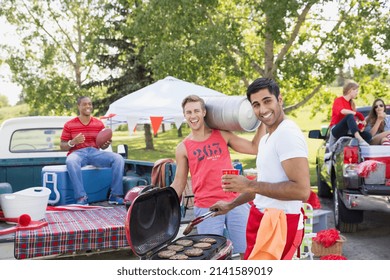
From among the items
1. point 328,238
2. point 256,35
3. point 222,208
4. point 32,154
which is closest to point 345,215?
point 328,238

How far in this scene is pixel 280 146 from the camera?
9.19ft

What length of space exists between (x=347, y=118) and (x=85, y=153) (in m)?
3.63

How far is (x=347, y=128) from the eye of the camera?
8.24m

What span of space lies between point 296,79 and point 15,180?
1018 centimetres

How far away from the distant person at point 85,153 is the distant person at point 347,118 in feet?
10.5

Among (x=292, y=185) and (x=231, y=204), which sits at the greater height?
(x=292, y=185)

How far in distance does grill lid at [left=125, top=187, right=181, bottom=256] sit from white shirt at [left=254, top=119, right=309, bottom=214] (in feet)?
2.11

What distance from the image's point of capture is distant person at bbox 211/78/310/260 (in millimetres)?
2770

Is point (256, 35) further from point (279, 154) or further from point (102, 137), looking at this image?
point (279, 154)
